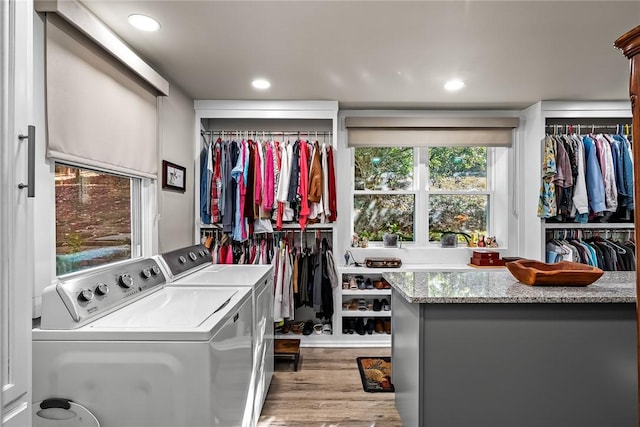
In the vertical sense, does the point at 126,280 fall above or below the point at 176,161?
below

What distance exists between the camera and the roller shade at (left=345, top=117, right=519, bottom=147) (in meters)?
3.61

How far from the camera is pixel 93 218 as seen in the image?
81.7 inches

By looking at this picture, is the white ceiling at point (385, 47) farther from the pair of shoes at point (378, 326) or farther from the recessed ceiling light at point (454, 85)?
the pair of shoes at point (378, 326)

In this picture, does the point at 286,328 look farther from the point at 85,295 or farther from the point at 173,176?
the point at 85,295

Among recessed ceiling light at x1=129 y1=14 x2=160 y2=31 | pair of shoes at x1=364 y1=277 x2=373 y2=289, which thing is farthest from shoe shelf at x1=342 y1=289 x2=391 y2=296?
recessed ceiling light at x1=129 y1=14 x2=160 y2=31

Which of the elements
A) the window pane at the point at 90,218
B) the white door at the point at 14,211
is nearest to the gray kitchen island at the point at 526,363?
the white door at the point at 14,211

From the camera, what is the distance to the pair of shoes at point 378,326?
355cm

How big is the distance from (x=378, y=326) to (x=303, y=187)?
1.52 meters

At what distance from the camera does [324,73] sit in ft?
8.99

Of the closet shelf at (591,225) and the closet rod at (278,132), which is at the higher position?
the closet rod at (278,132)

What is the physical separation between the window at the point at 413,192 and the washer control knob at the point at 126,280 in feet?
8.47

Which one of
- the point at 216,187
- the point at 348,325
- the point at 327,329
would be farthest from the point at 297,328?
the point at 216,187

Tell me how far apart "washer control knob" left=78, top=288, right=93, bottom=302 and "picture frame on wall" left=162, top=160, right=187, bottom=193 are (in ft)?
4.62

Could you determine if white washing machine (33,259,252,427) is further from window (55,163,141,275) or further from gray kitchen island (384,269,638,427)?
gray kitchen island (384,269,638,427)
